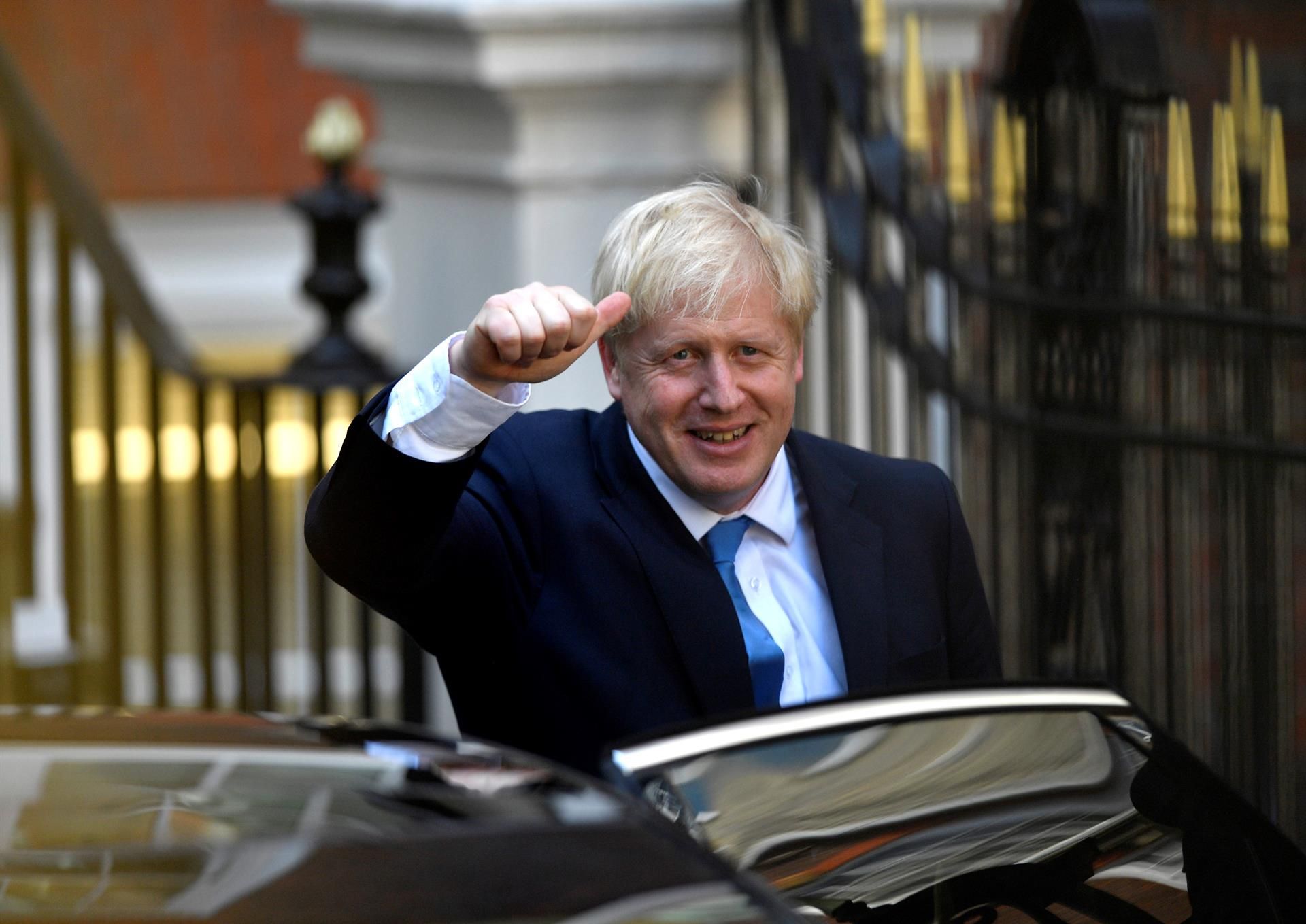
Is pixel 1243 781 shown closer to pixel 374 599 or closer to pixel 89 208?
pixel 374 599

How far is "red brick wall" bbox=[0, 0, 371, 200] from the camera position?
391 inches

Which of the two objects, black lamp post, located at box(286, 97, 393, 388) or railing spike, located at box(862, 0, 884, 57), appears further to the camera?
black lamp post, located at box(286, 97, 393, 388)

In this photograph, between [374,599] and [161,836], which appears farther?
[374,599]

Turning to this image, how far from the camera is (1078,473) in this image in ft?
10.9

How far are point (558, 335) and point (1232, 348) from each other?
1302mm

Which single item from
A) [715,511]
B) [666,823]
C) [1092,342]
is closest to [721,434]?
[715,511]

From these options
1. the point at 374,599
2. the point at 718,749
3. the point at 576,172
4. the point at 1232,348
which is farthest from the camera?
the point at 576,172

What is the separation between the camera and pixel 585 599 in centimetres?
234

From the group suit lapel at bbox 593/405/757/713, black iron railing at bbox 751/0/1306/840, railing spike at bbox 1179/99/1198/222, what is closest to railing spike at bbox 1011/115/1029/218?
black iron railing at bbox 751/0/1306/840

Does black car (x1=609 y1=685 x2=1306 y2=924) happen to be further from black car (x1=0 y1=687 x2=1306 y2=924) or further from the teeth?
the teeth

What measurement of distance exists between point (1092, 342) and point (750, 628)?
44.8 inches

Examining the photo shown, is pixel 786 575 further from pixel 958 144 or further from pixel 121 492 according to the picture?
pixel 121 492

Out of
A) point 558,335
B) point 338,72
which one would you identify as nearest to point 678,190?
point 558,335

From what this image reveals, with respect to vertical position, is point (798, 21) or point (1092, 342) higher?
point (798, 21)
